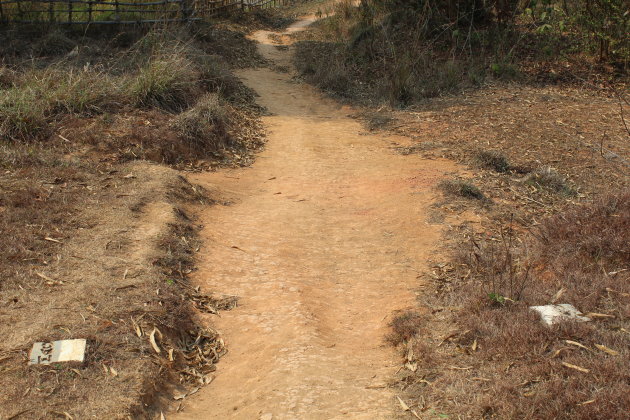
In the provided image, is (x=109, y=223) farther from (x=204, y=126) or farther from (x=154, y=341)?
(x=204, y=126)

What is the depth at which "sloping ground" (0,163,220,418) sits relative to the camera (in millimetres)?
3555

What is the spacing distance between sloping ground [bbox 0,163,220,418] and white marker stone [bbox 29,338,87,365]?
4cm

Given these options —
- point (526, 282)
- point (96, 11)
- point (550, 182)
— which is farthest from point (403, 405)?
point (96, 11)

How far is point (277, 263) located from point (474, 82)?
7324mm

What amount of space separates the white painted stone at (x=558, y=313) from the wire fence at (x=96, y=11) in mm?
11186

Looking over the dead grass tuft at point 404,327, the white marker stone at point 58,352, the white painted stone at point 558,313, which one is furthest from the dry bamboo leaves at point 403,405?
the white marker stone at point 58,352

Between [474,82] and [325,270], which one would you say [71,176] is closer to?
[325,270]

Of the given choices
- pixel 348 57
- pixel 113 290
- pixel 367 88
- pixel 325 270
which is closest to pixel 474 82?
pixel 367 88

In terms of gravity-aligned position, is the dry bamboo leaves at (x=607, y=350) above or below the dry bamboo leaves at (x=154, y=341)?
above

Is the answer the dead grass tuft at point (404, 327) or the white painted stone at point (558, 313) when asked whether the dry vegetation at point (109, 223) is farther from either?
the white painted stone at point (558, 313)

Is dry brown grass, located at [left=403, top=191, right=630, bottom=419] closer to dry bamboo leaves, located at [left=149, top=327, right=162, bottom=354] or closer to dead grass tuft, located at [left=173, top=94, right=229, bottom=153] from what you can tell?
dry bamboo leaves, located at [left=149, top=327, right=162, bottom=354]

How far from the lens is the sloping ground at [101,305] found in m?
3.55

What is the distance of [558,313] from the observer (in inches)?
156

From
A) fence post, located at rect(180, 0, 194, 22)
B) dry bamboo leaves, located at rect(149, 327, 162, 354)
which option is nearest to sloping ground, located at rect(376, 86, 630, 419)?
dry bamboo leaves, located at rect(149, 327, 162, 354)
